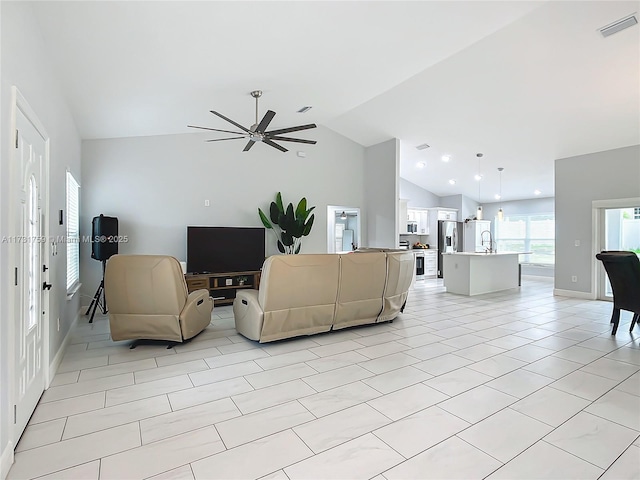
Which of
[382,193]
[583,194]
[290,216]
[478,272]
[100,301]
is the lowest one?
[100,301]

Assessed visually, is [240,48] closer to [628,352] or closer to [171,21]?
[171,21]

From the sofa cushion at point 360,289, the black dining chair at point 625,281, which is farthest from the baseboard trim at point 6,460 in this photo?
the black dining chair at point 625,281

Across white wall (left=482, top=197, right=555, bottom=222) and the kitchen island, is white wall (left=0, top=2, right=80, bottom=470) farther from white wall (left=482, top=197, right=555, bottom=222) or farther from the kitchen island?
white wall (left=482, top=197, right=555, bottom=222)

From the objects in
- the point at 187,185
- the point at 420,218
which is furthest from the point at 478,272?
the point at 187,185

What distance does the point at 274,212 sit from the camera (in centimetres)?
702

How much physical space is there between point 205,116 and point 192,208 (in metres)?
1.78

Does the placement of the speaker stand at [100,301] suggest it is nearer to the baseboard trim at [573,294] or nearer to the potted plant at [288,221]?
the potted plant at [288,221]

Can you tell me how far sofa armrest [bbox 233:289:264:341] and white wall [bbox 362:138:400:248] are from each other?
4363 millimetres

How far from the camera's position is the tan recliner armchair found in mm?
3555

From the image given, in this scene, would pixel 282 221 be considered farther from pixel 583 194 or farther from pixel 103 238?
pixel 583 194

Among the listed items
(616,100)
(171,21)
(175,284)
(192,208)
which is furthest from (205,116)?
(616,100)

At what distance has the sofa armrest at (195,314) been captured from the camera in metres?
3.73

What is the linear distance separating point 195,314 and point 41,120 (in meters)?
2.33

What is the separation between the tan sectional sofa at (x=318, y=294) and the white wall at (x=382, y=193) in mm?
3010
